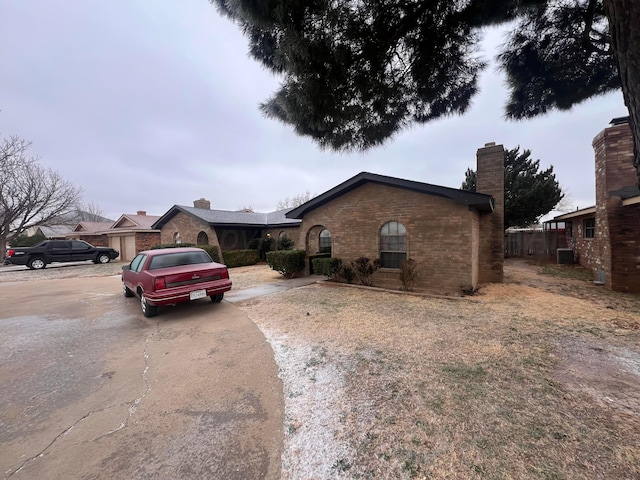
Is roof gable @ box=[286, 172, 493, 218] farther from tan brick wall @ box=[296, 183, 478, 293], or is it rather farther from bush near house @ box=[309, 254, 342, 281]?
bush near house @ box=[309, 254, 342, 281]

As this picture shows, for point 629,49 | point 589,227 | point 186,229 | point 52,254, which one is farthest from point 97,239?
point 589,227

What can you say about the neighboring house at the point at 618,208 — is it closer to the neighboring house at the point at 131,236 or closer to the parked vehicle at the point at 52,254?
the neighboring house at the point at 131,236

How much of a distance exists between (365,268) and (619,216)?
759 cm

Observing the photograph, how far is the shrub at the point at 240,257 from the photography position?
15148 mm

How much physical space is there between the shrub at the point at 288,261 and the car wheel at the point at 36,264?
16.7 m

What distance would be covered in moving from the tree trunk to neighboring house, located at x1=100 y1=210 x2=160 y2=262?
78.7 feet

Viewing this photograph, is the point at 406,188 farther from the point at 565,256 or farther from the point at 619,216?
the point at 565,256

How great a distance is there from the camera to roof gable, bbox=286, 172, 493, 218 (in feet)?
23.4

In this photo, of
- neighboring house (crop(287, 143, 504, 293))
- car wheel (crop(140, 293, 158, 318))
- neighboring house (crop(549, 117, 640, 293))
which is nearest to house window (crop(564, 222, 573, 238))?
neighboring house (crop(549, 117, 640, 293))

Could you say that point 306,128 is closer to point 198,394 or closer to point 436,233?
point 198,394

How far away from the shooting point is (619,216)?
7.43 metres

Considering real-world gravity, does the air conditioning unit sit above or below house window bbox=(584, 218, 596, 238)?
below

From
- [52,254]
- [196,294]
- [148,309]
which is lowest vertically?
[148,309]

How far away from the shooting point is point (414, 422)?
229 centimetres
